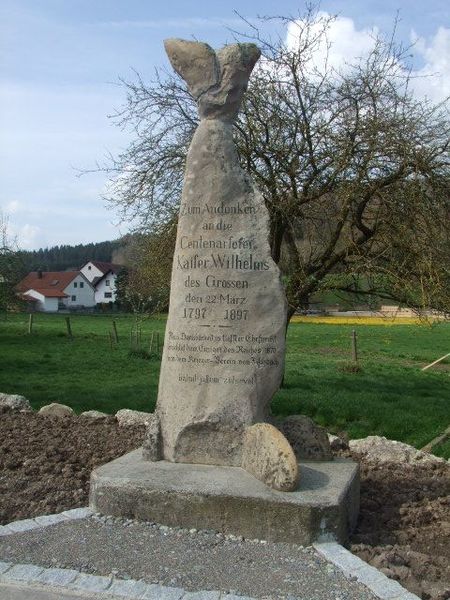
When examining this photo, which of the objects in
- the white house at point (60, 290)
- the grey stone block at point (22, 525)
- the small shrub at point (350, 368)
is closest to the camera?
the grey stone block at point (22, 525)

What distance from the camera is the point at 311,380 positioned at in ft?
50.6

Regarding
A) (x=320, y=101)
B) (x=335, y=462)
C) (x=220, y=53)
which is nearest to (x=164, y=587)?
(x=335, y=462)

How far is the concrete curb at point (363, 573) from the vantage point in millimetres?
4156

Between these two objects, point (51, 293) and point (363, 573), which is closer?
point (363, 573)

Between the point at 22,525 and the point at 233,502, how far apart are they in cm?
148

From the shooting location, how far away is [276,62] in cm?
1244

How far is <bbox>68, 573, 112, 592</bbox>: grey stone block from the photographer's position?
4164 mm

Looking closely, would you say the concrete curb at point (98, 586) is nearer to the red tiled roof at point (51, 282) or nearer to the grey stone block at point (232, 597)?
the grey stone block at point (232, 597)

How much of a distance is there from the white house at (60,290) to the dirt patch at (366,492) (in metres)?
82.7

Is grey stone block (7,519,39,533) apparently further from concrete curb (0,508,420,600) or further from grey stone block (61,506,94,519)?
concrete curb (0,508,420,600)

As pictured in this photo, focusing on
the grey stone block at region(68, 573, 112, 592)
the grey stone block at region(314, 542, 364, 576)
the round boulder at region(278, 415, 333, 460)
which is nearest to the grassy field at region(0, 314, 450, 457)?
the round boulder at region(278, 415, 333, 460)

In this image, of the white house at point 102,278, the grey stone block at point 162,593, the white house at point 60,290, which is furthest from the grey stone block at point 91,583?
the white house at point 60,290

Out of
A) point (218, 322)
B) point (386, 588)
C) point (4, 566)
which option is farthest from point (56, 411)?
point (386, 588)

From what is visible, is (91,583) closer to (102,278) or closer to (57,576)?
(57,576)
